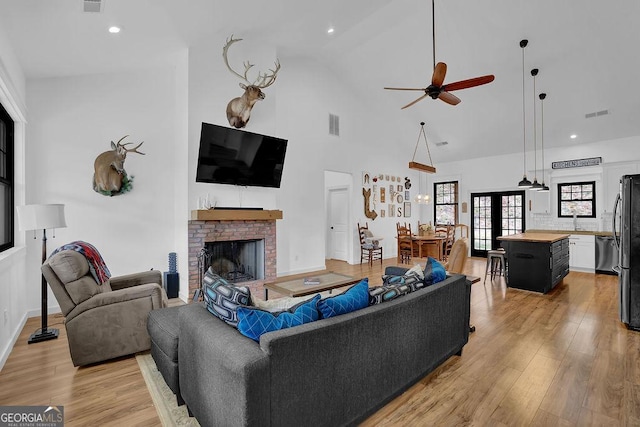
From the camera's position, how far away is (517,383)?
237 centimetres

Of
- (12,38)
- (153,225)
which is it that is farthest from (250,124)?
(12,38)

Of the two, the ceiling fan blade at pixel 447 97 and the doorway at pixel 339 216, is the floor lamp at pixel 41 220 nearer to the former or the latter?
the ceiling fan blade at pixel 447 97

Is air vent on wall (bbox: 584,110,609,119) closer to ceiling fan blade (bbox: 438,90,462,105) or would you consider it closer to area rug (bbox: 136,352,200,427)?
ceiling fan blade (bbox: 438,90,462,105)

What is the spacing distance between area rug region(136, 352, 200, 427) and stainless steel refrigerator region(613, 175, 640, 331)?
14.7ft

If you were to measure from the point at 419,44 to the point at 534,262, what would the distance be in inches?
168

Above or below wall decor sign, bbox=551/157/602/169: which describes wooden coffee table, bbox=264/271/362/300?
below

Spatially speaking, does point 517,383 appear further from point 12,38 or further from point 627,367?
point 12,38

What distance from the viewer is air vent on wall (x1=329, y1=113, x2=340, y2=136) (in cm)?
704

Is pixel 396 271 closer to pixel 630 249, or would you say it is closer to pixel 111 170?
pixel 630 249

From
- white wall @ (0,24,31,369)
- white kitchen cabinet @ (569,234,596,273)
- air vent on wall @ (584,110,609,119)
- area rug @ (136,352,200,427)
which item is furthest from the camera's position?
white kitchen cabinet @ (569,234,596,273)

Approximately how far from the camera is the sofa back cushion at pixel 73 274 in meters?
2.58

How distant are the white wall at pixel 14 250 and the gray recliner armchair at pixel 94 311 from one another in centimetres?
55


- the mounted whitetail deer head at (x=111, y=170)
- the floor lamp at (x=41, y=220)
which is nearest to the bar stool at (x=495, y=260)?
the mounted whitetail deer head at (x=111, y=170)

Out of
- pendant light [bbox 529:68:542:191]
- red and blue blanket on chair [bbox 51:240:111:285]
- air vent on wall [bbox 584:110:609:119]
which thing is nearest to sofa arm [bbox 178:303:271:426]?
red and blue blanket on chair [bbox 51:240:111:285]
